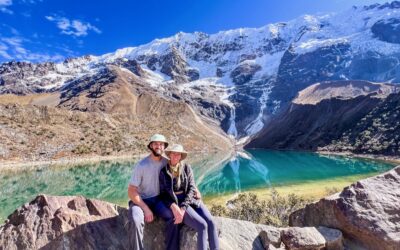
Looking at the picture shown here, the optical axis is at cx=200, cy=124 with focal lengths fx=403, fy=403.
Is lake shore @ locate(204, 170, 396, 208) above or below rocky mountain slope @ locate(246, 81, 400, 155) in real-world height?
below

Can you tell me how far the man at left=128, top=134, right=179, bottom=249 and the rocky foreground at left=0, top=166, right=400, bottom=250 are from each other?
0.41 meters

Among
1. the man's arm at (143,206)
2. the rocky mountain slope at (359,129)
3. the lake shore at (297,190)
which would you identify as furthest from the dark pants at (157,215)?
the rocky mountain slope at (359,129)

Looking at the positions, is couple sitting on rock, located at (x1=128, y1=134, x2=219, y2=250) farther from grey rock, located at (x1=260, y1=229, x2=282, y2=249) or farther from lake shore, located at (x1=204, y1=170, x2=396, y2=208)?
lake shore, located at (x1=204, y1=170, x2=396, y2=208)

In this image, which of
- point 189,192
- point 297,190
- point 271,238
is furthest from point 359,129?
point 189,192

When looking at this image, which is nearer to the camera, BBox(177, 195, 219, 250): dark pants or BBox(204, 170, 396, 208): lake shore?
BBox(177, 195, 219, 250): dark pants

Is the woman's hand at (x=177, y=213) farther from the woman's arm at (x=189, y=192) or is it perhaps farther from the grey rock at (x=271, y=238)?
the grey rock at (x=271, y=238)

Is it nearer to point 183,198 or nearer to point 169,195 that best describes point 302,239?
point 183,198

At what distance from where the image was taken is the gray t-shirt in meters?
10.6

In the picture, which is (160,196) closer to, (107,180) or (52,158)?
(107,180)

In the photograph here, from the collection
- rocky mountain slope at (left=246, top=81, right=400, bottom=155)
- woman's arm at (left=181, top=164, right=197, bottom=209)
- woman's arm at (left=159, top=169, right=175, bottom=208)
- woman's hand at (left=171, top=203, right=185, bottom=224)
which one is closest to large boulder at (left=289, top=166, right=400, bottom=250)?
woman's arm at (left=181, top=164, right=197, bottom=209)

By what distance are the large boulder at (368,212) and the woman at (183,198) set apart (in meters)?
4.31

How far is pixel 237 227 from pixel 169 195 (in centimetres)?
255

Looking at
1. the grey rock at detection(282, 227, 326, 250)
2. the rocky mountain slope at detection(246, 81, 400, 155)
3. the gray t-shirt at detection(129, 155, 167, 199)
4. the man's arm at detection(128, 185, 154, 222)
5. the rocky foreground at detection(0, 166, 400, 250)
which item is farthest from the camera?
the rocky mountain slope at detection(246, 81, 400, 155)

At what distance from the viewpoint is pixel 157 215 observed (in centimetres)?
1066
